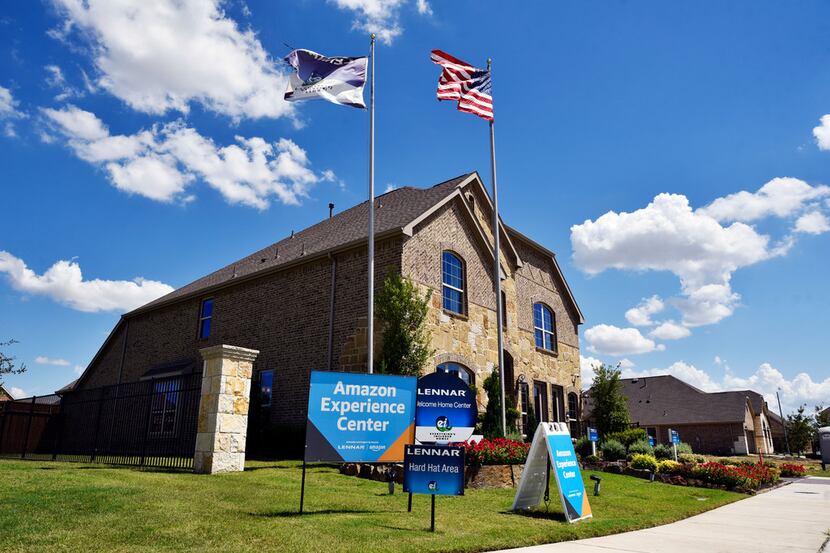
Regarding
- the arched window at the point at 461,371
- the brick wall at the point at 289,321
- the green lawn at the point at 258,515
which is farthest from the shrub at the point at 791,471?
the brick wall at the point at 289,321

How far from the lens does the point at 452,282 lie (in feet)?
67.5

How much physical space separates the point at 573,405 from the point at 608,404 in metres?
2.61

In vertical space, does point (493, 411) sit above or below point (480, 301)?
below

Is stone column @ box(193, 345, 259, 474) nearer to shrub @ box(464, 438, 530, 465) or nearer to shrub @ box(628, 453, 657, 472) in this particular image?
shrub @ box(464, 438, 530, 465)

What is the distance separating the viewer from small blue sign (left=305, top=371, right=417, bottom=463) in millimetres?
8539

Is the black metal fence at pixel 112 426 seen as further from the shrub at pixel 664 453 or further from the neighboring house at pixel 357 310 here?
the shrub at pixel 664 453

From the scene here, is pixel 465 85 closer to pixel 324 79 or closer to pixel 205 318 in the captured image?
pixel 324 79

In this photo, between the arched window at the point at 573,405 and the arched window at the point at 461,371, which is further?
the arched window at the point at 573,405

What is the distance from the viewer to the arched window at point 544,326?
2730cm

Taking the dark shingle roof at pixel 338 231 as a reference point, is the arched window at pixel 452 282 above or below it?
below

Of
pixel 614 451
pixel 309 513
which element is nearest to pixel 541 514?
pixel 309 513

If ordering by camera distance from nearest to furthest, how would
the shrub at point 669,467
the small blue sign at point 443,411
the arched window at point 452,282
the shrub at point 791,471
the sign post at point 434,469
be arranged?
the sign post at point 434,469 → the small blue sign at point 443,411 → the shrub at point 669,467 → the arched window at point 452,282 → the shrub at point 791,471

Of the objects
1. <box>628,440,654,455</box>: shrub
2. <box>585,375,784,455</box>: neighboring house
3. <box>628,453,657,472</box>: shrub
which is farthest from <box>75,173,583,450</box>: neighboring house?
<box>585,375,784,455</box>: neighboring house

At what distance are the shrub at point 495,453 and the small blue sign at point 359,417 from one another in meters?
4.05
